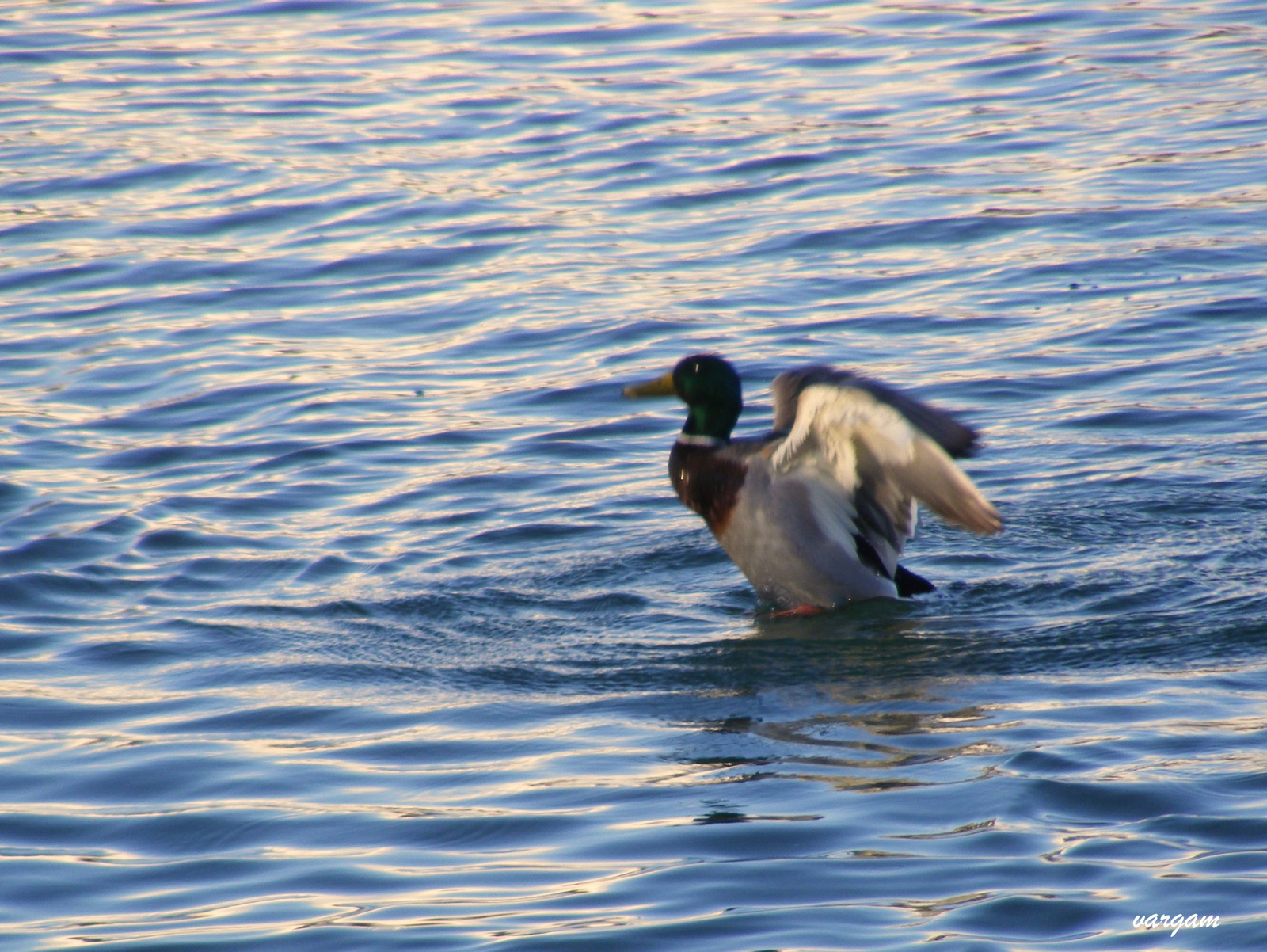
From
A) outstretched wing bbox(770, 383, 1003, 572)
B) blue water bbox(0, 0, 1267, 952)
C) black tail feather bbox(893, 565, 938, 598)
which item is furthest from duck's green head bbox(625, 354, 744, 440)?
black tail feather bbox(893, 565, 938, 598)

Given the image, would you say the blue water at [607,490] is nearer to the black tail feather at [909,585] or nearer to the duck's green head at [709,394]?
the black tail feather at [909,585]

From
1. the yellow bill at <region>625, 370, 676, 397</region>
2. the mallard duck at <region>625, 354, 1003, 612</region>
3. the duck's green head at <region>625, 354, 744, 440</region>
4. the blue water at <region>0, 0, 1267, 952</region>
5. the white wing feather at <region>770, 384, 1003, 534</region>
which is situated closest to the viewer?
the blue water at <region>0, 0, 1267, 952</region>

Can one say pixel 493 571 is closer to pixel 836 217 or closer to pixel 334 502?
pixel 334 502

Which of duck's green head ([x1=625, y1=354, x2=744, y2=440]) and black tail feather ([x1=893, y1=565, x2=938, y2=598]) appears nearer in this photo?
black tail feather ([x1=893, y1=565, x2=938, y2=598])

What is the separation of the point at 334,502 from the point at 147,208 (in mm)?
4747

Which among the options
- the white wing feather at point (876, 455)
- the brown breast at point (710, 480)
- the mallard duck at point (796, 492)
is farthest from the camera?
the brown breast at point (710, 480)

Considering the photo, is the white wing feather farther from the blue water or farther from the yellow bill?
the yellow bill

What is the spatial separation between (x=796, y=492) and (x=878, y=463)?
43cm

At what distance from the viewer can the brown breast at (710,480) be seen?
6.38m

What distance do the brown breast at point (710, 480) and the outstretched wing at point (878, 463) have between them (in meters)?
0.21

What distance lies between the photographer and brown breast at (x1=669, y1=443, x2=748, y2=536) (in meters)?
6.38

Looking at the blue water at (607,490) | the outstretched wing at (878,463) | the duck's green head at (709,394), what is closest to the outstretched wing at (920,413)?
the outstretched wing at (878,463)

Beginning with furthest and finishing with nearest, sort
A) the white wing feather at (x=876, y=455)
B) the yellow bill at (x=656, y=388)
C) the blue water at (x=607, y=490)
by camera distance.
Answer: the yellow bill at (x=656, y=388) → the white wing feather at (x=876, y=455) → the blue water at (x=607, y=490)

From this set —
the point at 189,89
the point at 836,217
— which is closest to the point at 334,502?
the point at 836,217
